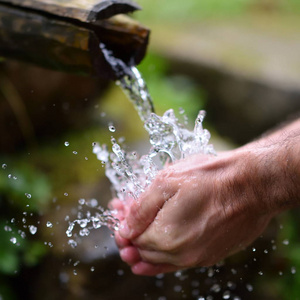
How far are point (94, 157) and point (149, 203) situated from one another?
2.00m

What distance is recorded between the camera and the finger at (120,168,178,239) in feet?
5.49

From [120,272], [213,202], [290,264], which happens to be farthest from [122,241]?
[290,264]

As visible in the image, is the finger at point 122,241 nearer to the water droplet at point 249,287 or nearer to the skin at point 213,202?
the skin at point 213,202

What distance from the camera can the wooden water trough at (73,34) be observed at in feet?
5.85

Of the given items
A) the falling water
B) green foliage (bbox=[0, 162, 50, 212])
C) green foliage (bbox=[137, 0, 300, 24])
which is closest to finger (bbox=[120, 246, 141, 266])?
the falling water

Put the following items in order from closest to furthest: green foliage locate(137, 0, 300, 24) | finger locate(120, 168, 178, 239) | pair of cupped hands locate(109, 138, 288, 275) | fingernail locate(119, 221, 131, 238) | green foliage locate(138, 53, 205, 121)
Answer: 1. pair of cupped hands locate(109, 138, 288, 275)
2. finger locate(120, 168, 178, 239)
3. fingernail locate(119, 221, 131, 238)
4. green foliage locate(138, 53, 205, 121)
5. green foliage locate(137, 0, 300, 24)

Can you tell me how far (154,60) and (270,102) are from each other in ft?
5.01

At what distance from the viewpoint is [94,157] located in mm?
3650

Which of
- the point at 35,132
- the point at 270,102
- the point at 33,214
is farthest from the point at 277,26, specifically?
the point at 33,214

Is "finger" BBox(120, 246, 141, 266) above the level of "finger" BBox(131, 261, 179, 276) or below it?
above

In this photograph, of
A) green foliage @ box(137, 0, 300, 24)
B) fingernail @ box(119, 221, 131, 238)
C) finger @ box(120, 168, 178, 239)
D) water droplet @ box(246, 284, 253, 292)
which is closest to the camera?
finger @ box(120, 168, 178, 239)

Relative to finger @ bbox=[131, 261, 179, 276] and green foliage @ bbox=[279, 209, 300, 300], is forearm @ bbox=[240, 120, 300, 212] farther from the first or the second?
green foliage @ bbox=[279, 209, 300, 300]

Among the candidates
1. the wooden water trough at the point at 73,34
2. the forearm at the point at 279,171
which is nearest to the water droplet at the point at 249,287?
the forearm at the point at 279,171

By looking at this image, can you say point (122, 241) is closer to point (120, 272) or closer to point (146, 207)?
point (146, 207)
